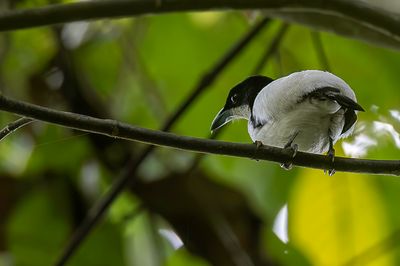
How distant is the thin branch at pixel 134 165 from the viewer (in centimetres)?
262

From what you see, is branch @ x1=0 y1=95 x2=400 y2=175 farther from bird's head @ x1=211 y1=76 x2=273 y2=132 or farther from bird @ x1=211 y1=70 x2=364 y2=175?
bird's head @ x1=211 y1=76 x2=273 y2=132

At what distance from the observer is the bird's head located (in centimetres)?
242

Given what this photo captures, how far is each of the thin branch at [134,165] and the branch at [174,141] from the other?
943 millimetres

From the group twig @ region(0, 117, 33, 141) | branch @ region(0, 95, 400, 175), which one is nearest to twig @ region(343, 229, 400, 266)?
branch @ region(0, 95, 400, 175)

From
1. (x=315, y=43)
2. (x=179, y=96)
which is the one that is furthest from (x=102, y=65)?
(x=315, y=43)

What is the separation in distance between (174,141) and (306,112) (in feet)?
1.60

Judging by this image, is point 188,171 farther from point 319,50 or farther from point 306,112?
point 306,112

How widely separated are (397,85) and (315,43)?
1.04 feet

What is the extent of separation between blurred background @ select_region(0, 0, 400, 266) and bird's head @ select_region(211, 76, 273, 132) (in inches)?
11.2

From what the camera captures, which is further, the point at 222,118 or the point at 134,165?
the point at 134,165

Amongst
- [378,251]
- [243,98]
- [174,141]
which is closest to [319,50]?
[243,98]

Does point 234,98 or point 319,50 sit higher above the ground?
point 234,98

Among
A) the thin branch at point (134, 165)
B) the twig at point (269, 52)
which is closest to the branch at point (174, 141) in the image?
the thin branch at point (134, 165)

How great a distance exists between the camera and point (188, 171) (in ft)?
9.43
